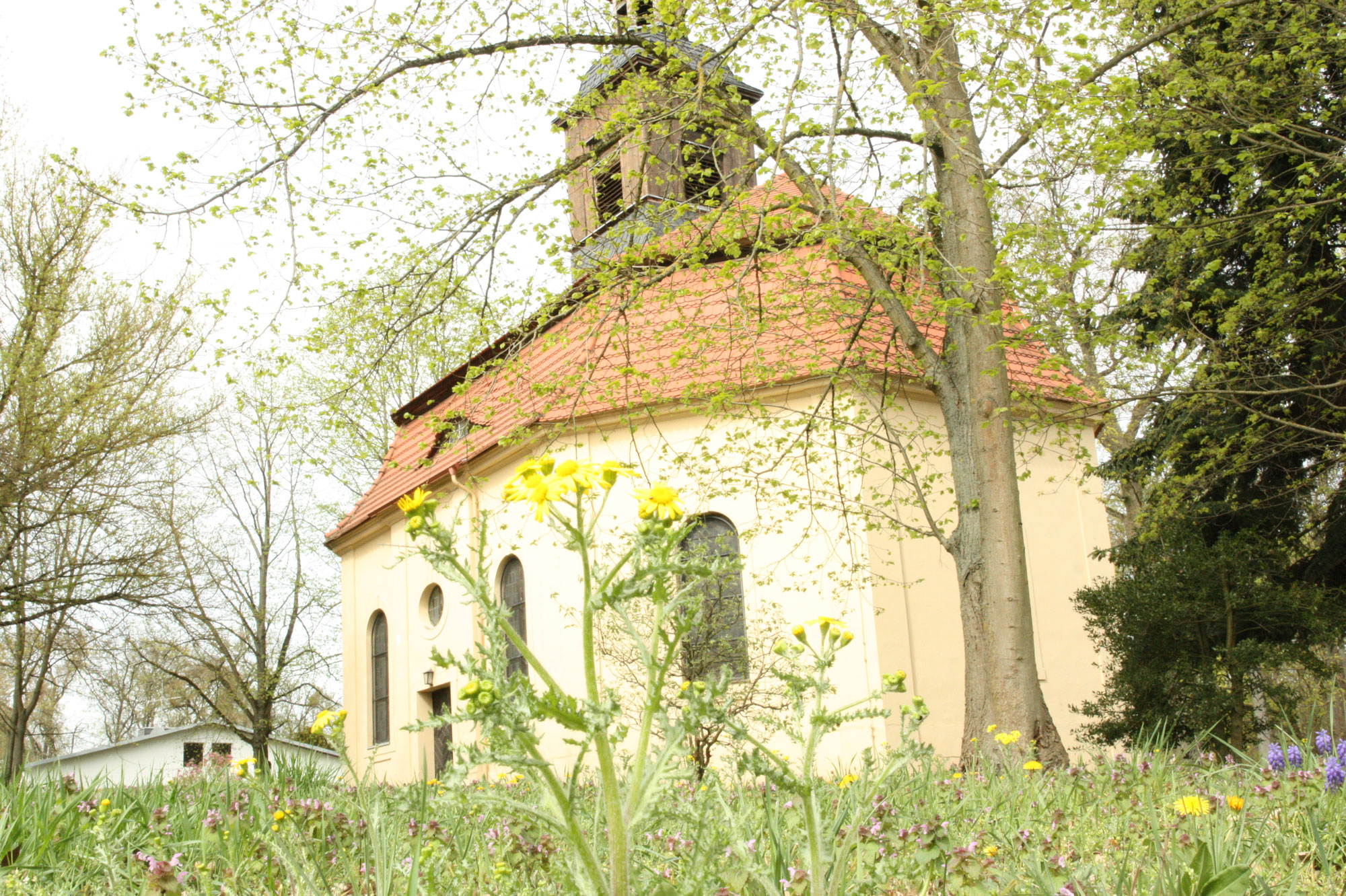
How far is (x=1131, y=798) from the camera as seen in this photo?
3.12 metres

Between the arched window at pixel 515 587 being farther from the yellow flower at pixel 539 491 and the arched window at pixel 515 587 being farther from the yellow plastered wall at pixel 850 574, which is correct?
the yellow flower at pixel 539 491

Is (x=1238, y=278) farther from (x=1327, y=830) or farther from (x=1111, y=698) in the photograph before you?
(x=1327, y=830)

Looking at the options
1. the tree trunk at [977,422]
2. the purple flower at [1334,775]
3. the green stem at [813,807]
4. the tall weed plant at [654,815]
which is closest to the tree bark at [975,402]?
the tree trunk at [977,422]

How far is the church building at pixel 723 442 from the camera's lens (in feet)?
28.3

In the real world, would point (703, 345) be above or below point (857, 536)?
above

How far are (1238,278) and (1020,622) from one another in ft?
19.7

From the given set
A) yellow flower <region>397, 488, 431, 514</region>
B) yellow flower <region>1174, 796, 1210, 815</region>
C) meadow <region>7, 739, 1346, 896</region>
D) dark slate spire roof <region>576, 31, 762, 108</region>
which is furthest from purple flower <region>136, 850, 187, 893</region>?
dark slate spire roof <region>576, 31, 762, 108</region>

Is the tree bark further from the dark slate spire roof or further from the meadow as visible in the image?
the meadow

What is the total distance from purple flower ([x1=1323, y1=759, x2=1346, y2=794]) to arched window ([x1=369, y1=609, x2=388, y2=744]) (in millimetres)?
18961

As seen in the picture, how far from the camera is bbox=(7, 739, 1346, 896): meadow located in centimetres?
182

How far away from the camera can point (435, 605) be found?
753 inches

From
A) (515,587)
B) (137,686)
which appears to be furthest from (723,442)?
Answer: (137,686)

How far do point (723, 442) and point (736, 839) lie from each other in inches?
496

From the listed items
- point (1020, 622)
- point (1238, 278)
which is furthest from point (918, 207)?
point (1238, 278)
